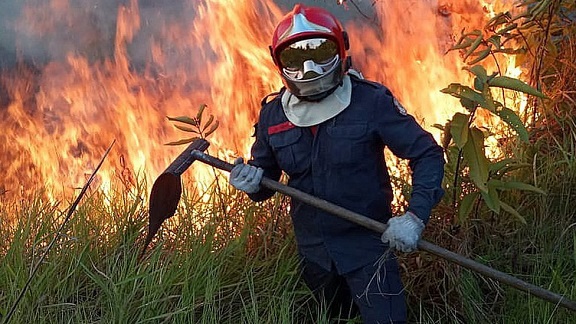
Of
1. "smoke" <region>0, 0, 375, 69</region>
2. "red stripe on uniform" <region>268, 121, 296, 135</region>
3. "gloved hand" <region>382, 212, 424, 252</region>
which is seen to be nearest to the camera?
"gloved hand" <region>382, 212, 424, 252</region>

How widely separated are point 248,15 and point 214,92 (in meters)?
0.44

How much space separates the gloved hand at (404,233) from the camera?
2.46 m

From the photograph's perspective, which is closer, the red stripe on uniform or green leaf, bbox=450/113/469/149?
green leaf, bbox=450/113/469/149

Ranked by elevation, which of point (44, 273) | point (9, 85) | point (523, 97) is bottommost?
point (44, 273)

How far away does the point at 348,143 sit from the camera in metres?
2.67

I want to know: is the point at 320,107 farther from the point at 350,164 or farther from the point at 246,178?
the point at 246,178

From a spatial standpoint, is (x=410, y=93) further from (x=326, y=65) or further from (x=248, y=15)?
(x=326, y=65)

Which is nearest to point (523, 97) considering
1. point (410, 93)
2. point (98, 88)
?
point (410, 93)

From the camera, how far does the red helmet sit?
103 inches

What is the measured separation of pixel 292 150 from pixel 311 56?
346 mm

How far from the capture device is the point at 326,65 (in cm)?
263

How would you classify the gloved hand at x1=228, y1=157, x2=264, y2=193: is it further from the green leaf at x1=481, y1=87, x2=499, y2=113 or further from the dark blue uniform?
the green leaf at x1=481, y1=87, x2=499, y2=113

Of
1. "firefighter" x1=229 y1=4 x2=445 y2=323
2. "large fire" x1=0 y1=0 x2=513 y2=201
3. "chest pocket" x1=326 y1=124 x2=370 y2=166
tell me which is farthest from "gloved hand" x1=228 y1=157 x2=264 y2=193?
"large fire" x1=0 y1=0 x2=513 y2=201

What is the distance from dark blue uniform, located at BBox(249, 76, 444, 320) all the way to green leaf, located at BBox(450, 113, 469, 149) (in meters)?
0.07
